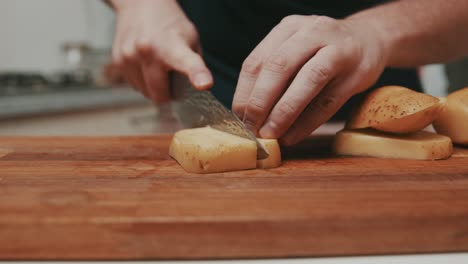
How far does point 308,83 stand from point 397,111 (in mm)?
178

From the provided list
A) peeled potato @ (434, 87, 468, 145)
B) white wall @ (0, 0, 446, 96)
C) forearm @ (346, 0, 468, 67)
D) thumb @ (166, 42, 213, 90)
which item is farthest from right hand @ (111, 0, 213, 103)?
white wall @ (0, 0, 446, 96)

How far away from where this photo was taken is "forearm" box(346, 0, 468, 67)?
0.91 meters

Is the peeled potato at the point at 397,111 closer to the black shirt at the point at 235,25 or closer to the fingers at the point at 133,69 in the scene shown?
the black shirt at the point at 235,25

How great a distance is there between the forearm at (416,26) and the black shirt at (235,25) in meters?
0.16

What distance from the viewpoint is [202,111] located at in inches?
37.3


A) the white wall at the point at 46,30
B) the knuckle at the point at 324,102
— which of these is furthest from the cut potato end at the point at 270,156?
the white wall at the point at 46,30

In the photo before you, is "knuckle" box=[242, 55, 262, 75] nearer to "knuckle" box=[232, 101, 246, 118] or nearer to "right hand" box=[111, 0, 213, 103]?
"knuckle" box=[232, 101, 246, 118]

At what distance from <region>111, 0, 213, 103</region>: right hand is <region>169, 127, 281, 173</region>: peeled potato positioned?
0.24 meters

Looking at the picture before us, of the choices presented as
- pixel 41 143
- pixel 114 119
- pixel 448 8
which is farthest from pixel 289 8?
pixel 114 119

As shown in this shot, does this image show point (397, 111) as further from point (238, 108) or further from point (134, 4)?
point (134, 4)

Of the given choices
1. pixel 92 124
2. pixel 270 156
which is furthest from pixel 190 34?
pixel 92 124

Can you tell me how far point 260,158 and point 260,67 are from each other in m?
0.17

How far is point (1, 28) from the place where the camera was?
8.41 feet

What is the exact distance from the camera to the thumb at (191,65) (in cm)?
88
